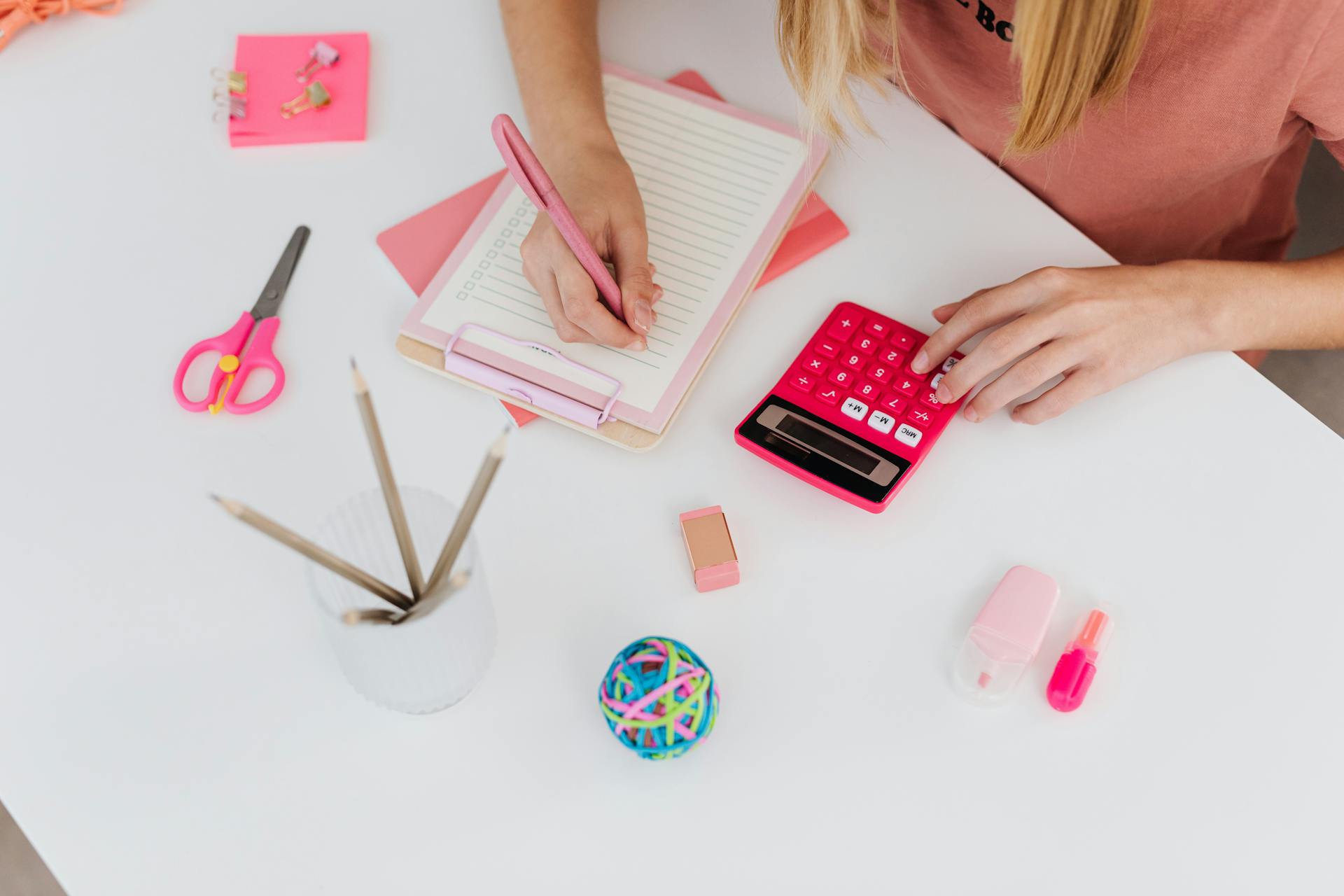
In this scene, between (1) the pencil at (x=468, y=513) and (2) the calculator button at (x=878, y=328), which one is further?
(2) the calculator button at (x=878, y=328)

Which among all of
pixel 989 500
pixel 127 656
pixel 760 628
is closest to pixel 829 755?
pixel 760 628

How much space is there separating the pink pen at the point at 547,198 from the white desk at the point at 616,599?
99 mm

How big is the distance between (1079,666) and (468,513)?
0.35 m

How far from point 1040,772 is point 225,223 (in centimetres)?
66

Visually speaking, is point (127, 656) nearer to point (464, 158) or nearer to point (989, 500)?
point (464, 158)

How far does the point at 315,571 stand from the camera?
0.50 metres

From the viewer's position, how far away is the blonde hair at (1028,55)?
55 cm

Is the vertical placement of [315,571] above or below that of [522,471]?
below

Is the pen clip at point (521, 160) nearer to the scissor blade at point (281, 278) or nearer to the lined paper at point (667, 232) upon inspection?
the lined paper at point (667, 232)

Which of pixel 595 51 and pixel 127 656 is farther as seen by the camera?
pixel 595 51

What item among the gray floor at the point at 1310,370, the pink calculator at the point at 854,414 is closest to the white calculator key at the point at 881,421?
the pink calculator at the point at 854,414

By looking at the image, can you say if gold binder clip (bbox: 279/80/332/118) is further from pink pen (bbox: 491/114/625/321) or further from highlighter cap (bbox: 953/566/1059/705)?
highlighter cap (bbox: 953/566/1059/705)

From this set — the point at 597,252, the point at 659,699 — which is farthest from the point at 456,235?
the point at 659,699

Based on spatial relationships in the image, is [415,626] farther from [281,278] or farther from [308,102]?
[308,102]
